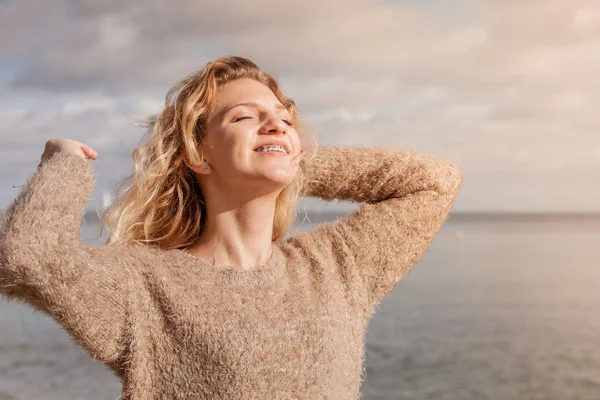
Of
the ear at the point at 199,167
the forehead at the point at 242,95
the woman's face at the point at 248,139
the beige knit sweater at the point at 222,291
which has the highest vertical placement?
the forehead at the point at 242,95

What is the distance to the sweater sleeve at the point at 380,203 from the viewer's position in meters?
2.35

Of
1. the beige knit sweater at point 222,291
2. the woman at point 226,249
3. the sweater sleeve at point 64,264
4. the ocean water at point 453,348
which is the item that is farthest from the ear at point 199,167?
the ocean water at point 453,348

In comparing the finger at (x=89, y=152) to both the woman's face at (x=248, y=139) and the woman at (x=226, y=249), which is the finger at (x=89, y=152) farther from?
the woman's face at (x=248, y=139)

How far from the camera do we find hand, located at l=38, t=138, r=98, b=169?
197 cm

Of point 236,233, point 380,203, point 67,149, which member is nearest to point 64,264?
point 67,149

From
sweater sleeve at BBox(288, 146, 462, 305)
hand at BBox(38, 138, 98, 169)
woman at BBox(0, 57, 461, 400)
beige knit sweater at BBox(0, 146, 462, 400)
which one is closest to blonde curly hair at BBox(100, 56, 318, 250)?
woman at BBox(0, 57, 461, 400)

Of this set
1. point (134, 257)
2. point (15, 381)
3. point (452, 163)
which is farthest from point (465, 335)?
point (134, 257)

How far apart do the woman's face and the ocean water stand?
Answer: 3.67 meters

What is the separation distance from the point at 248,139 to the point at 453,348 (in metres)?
8.07

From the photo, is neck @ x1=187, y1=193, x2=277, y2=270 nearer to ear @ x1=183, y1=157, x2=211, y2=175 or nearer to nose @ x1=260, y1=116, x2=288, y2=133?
ear @ x1=183, y1=157, x2=211, y2=175

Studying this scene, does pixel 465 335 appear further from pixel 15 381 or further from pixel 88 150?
pixel 88 150

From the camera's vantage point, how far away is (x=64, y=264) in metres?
1.81

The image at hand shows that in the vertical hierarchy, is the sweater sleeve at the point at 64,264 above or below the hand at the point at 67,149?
below

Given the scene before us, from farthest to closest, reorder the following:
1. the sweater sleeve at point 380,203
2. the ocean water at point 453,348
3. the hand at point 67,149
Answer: the ocean water at point 453,348 < the sweater sleeve at point 380,203 < the hand at point 67,149
